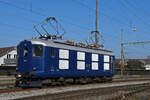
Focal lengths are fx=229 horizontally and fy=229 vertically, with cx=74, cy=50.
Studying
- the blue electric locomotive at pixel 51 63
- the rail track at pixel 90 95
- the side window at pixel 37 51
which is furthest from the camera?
the side window at pixel 37 51

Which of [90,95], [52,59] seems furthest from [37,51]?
[90,95]

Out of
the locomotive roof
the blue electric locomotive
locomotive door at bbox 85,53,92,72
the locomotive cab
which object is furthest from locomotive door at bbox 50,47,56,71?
locomotive door at bbox 85,53,92,72

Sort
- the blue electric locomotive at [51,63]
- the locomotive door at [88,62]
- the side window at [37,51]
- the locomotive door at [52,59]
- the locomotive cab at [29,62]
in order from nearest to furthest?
the locomotive cab at [29,62] < the blue electric locomotive at [51,63] < the side window at [37,51] < the locomotive door at [52,59] < the locomotive door at [88,62]

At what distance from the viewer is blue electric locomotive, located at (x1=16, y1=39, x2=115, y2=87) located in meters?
17.2

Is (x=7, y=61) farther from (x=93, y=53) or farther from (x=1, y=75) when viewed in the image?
(x=93, y=53)

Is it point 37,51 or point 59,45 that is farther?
point 59,45

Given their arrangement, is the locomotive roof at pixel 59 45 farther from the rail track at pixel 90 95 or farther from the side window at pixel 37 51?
the rail track at pixel 90 95

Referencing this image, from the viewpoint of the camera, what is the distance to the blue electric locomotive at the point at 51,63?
17188 mm

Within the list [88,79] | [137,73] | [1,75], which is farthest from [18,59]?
[137,73]

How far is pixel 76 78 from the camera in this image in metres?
21.4

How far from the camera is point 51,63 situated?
1800cm

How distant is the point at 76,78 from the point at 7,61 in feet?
111

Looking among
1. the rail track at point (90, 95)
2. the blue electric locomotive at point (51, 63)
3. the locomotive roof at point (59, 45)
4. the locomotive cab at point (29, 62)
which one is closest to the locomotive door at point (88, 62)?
the blue electric locomotive at point (51, 63)

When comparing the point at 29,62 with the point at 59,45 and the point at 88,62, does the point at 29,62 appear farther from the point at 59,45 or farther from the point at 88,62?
the point at 88,62
